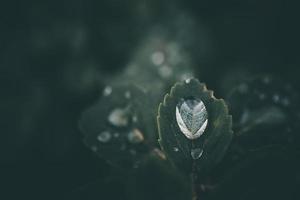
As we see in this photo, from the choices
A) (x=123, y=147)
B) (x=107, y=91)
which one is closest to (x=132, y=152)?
(x=123, y=147)

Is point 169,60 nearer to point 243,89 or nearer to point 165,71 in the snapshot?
point 165,71

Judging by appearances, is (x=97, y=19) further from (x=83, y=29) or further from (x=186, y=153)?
(x=186, y=153)

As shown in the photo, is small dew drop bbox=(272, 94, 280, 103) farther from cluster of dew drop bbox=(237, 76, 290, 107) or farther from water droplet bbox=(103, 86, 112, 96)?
water droplet bbox=(103, 86, 112, 96)

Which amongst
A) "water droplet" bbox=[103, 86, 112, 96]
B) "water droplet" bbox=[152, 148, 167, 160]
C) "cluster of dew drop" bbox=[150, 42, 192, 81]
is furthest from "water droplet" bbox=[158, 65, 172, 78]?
"water droplet" bbox=[152, 148, 167, 160]

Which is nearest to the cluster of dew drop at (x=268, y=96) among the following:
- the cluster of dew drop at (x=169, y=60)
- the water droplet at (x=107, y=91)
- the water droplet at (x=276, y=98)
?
the water droplet at (x=276, y=98)

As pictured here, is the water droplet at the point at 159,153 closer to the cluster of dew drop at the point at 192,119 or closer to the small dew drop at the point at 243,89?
the cluster of dew drop at the point at 192,119

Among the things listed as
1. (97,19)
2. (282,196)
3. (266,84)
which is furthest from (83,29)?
(282,196)
